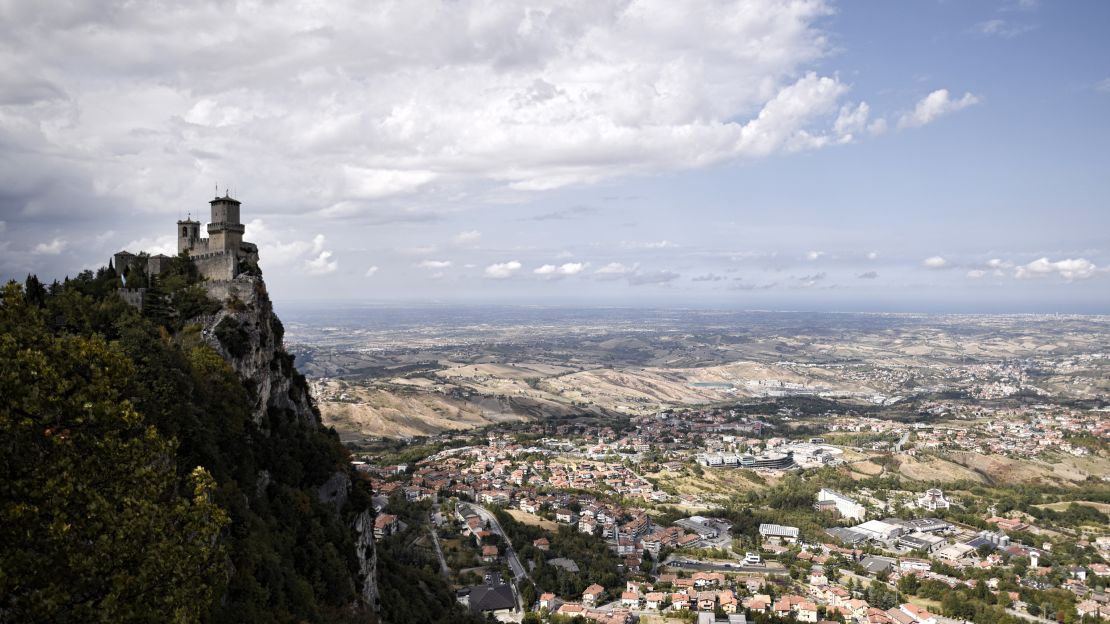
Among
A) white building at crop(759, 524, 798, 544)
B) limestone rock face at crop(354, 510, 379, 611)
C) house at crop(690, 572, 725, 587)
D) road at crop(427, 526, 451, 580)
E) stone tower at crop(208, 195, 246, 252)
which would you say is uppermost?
stone tower at crop(208, 195, 246, 252)

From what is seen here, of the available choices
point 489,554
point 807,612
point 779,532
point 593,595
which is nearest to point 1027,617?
point 807,612

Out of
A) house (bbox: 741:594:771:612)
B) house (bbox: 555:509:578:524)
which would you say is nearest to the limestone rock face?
house (bbox: 741:594:771:612)

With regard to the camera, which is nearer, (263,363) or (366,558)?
(263,363)

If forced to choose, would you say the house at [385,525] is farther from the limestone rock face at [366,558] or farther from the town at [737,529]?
the limestone rock face at [366,558]

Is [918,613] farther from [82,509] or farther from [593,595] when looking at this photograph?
[82,509]

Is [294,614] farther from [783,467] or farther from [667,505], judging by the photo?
[783,467]

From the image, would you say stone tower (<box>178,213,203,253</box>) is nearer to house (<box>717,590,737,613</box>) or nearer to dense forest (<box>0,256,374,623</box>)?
dense forest (<box>0,256,374,623</box>)

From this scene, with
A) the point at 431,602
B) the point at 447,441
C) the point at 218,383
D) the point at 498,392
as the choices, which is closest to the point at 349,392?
the point at 447,441
